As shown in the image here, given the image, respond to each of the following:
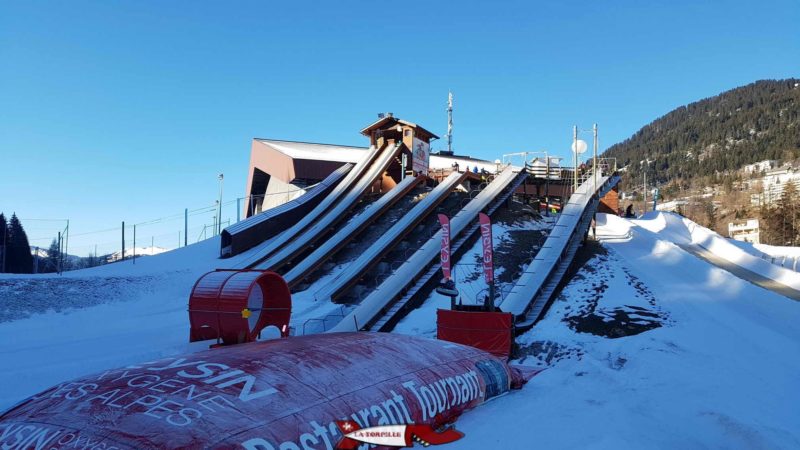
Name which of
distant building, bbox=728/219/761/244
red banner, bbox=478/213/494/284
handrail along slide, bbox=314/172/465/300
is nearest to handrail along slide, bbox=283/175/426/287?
handrail along slide, bbox=314/172/465/300

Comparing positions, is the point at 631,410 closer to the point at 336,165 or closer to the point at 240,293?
the point at 240,293

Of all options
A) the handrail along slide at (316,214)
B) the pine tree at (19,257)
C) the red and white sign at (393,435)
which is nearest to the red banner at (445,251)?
the red and white sign at (393,435)

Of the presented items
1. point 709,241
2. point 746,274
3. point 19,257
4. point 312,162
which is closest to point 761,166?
point 709,241

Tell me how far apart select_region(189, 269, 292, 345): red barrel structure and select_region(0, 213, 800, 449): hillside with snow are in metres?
0.56

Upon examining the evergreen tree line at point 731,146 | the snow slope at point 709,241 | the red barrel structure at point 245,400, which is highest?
the evergreen tree line at point 731,146

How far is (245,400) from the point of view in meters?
6.25

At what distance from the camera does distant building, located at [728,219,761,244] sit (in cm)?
6601

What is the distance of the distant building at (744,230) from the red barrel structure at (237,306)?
63299mm

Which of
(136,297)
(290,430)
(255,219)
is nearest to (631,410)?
(290,430)

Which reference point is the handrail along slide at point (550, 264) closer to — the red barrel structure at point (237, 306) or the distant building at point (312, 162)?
the red barrel structure at point (237, 306)

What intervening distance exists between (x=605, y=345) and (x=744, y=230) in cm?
6927

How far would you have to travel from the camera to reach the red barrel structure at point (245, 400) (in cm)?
558

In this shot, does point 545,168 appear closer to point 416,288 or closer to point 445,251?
point 416,288

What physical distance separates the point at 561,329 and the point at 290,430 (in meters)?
10.3
